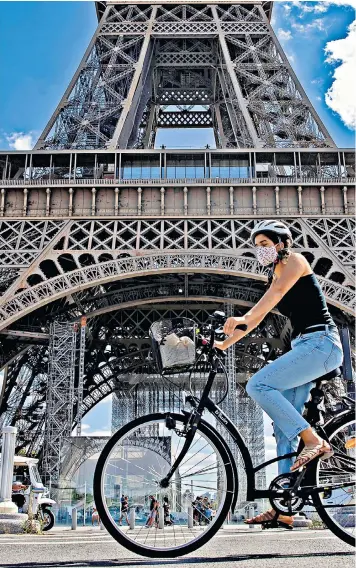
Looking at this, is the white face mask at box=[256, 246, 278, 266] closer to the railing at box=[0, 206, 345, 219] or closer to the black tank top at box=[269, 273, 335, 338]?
the black tank top at box=[269, 273, 335, 338]

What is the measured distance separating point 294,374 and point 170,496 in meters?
1.01

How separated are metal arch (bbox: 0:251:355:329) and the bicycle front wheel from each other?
49.6 ft

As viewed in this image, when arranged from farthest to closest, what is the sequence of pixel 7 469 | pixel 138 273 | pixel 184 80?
pixel 184 80 → pixel 138 273 → pixel 7 469

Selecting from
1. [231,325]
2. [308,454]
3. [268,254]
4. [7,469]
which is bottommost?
[308,454]

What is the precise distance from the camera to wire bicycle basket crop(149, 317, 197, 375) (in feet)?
11.3

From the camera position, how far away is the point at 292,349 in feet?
11.0

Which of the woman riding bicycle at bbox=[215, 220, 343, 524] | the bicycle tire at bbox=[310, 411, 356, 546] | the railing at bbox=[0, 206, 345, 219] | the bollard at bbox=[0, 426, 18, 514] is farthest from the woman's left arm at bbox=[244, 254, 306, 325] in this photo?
the railing at bbox=[0, 206, 345, 219]

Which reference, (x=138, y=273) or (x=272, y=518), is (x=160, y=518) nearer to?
(x=272, y=518)

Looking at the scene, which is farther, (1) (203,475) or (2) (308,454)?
(1) (203,475)

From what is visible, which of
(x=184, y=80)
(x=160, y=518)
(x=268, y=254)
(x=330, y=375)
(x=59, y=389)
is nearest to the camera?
(x=330, y=375)

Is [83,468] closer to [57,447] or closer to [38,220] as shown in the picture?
[57,447]

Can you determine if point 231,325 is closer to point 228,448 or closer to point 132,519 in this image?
point 228,448

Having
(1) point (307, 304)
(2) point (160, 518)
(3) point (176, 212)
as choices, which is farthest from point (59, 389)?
(1) point (307, 304)

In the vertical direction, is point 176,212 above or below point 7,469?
above
